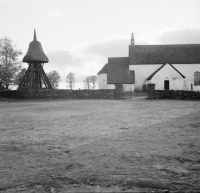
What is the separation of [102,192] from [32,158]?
1902 millimetres

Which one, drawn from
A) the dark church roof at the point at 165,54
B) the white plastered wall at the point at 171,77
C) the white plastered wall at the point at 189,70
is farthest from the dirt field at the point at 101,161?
the white plastered wall at the point at 189,70

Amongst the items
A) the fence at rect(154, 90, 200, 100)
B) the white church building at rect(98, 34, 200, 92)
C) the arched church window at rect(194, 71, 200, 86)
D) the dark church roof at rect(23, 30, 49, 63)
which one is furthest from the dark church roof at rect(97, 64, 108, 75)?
the fence at rect(154, 90, 200, 100)

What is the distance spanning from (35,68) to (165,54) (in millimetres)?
27691

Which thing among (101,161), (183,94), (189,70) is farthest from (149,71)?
(101,161)

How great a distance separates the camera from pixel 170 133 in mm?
6125

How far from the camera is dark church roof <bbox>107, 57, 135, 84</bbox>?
43.7 meters

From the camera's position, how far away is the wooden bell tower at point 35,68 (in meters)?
30.8

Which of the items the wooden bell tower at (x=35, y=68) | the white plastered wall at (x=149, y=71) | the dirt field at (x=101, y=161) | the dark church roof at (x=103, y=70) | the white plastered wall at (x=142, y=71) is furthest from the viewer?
the dark church roof at (x=103, y=70)

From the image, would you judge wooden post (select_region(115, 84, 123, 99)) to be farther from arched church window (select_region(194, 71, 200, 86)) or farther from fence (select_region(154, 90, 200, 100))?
arched church window (select_region(194, 71, 200, 86))

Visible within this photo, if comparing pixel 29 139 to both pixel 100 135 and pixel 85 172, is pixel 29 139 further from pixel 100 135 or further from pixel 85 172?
pixel 85 172

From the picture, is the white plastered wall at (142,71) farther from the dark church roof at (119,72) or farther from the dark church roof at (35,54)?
the dark church roof at (35,54)

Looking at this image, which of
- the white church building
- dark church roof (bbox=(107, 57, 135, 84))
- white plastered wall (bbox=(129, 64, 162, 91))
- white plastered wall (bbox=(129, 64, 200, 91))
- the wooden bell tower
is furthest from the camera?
white plastered wall (bbox=(129, 64, 162, 91))

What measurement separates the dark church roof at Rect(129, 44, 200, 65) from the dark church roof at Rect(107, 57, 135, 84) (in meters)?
1.78

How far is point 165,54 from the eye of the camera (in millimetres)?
47000
